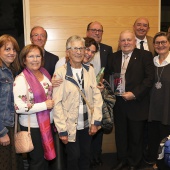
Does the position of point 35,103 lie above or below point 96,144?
above

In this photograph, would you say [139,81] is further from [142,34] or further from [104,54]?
[142,34]

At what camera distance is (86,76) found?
7.90 ft

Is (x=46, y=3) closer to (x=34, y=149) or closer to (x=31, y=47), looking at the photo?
(x=31, y=47)

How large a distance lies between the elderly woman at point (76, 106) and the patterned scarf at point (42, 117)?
0.09 m

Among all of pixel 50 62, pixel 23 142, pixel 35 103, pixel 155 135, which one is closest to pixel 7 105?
pixel 35 103

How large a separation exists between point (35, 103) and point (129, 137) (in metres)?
1.33

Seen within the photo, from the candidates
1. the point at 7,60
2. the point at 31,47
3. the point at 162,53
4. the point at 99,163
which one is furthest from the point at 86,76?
the point at 99,163

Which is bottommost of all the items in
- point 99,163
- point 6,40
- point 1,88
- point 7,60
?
point 99,163

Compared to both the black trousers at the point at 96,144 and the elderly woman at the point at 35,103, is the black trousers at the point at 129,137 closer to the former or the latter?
the black trousers at the point at 96,144

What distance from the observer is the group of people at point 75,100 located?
222 centimetres

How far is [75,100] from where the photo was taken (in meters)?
2.31

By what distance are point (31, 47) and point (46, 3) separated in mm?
1777

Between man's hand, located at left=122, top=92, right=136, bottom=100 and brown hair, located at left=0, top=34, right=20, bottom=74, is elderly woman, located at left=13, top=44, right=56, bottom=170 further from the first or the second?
man's hand, located at left=122, top=92, right=136, bottom=100

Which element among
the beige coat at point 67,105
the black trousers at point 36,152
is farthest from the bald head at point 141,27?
the black trousers at point 36,152
